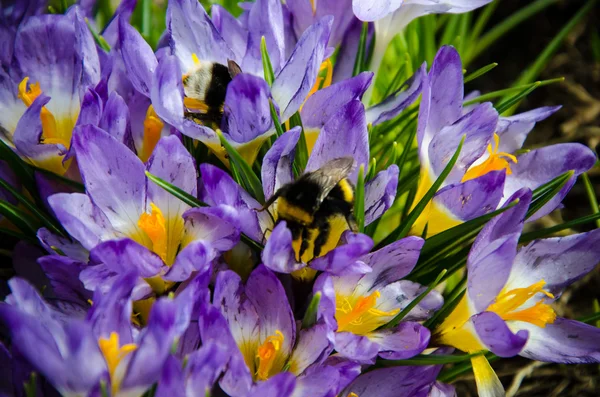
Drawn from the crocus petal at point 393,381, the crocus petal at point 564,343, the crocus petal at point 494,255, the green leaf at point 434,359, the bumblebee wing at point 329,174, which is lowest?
the crocus petal at point 393,381

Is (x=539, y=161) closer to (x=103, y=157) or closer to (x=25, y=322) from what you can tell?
(x=103, y=157)

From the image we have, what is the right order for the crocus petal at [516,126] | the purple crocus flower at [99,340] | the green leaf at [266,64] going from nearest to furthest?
the purple crocus flower at [99,340] < the green leaf at [266,64] < the crocus petal at [516,126]

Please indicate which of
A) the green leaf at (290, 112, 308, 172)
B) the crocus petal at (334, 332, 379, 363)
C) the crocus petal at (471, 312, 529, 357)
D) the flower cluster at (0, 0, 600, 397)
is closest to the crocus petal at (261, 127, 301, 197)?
the flower cluster at (0, 0, 600, 397)

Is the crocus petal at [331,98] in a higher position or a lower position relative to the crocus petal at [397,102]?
higher

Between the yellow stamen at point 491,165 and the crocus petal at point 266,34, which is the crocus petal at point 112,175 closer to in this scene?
the crocus petal at point 266,34

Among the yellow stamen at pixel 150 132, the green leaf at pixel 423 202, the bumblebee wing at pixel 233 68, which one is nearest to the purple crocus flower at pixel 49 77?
the yellow stamen at pixel 150 132

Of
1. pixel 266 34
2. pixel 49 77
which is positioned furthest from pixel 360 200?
pixel 49 77

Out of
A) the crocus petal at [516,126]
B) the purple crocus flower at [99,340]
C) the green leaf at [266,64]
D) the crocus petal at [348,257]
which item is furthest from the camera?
the crocus petal at [516,126]
